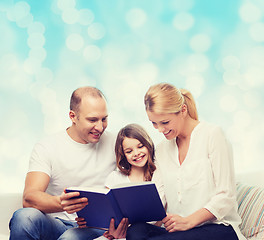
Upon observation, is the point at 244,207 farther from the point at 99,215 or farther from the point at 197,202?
the point at 99,215

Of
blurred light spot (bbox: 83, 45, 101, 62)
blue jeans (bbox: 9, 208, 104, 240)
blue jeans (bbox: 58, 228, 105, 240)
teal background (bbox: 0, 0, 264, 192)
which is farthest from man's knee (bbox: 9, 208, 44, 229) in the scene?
blurred light spot (bbox: 83, 45, 101, 62)

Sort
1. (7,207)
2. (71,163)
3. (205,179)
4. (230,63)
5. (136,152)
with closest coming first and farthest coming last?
(205,179)
(136,152)
(71,163)
(7,207)
(230,63)

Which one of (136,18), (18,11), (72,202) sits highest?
(18,11)

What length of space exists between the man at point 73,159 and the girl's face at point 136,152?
0.55 feet

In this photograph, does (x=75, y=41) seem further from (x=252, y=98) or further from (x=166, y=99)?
(x=166, y=99)

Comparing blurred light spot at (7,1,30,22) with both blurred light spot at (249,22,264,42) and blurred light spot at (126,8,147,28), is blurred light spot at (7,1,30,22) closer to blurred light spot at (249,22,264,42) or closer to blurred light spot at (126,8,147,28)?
blurred light spot at (126,8,147,28)

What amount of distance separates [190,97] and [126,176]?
54 centimetres

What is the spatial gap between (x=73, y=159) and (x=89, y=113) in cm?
27

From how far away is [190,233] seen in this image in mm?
1850

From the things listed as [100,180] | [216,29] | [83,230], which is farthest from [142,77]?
[83,230]

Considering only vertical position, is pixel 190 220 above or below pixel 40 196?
below

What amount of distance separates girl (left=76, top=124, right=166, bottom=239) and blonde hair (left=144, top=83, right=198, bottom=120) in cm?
23

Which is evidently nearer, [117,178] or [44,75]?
[117,178]

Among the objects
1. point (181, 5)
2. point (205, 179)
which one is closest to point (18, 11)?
point (181, 5)
